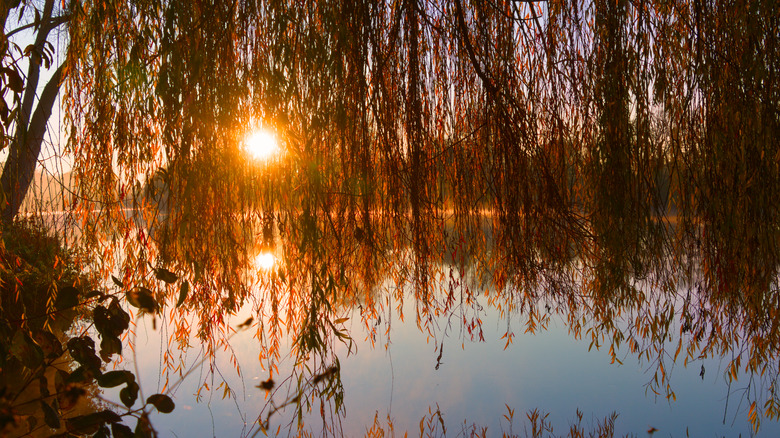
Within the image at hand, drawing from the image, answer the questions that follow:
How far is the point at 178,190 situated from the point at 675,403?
9.51 ft

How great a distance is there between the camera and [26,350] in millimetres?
929

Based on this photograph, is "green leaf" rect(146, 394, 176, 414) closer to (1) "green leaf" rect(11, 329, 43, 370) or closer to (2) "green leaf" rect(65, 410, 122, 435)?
(2) "green leaf" rect(65, 410, 122, 435)

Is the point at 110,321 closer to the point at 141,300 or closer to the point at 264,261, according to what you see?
the point at 141,300

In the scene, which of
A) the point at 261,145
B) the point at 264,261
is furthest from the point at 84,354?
the point at 264,261

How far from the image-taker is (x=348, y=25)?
4.72 feet

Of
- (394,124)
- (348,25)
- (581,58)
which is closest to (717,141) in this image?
(581,58)

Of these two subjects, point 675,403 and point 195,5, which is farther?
point 675,403

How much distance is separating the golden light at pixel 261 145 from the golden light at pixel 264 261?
0.37 meters

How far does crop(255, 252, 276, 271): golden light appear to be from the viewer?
5.87 ft

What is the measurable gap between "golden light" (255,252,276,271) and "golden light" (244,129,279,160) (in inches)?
14.7

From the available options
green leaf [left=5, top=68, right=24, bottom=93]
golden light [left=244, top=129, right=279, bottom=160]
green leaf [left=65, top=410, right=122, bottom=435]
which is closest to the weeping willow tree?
golden light [left=244, top=129, right=279, bottom=160]

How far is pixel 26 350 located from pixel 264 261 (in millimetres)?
921

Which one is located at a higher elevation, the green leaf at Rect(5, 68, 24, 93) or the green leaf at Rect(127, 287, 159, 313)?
the green leaf at Rect(5, 68, 24, 93)

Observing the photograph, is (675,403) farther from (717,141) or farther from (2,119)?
(2,119)
